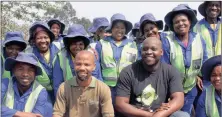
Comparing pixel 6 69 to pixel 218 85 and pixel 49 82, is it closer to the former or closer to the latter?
pixel 49 82

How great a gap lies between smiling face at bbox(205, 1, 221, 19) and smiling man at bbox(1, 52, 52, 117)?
256cm

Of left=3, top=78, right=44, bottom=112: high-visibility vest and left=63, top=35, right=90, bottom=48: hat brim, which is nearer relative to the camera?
left=3, top=78, right=44, bottom=112: high-visibility vest

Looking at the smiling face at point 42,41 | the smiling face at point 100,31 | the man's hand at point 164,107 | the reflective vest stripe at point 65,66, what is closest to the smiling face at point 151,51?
the man's hand at point 164,107

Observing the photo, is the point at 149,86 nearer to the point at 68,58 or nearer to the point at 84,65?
the point at 84,65

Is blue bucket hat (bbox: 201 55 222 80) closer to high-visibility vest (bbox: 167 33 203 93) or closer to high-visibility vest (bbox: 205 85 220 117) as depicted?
high-visibility vest (bbox: 205 85 220 117)

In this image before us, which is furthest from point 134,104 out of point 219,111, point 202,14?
point 202,14

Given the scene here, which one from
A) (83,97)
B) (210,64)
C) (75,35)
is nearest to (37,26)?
(75,35)

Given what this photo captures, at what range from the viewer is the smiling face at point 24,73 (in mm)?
3877

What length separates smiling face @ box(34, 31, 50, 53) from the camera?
4.49m

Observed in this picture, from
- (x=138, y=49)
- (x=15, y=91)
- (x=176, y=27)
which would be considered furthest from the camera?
(x=138, y=49)

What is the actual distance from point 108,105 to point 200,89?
158 cm

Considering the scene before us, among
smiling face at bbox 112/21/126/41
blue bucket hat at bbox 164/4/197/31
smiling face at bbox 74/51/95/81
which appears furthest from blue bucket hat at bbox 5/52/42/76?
blue bucket hat at bbox 164/4/197/31

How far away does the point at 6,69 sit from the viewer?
161 inches

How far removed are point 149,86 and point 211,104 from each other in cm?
76
